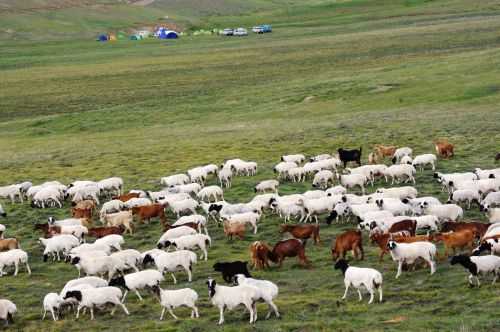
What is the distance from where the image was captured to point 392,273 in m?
17.5

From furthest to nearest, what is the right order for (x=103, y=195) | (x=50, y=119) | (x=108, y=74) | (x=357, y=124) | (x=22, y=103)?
(x=108, y=74), (x=22, y=103), (x=50, y=119), (x=357, y=124), (x=103, y=195)

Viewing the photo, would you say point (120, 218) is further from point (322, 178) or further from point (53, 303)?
point (322, 178)

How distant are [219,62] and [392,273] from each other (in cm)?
7521

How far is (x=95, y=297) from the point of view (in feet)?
53.6

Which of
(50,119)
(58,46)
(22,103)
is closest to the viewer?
(50,119)

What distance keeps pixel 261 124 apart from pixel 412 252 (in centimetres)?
3081

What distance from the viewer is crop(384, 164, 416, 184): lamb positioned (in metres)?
27.3

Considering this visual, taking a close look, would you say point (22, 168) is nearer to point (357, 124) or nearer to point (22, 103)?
point (357, 124)

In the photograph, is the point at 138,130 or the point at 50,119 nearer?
the point at 138,130

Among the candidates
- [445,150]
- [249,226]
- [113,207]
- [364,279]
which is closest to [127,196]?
[113,207]

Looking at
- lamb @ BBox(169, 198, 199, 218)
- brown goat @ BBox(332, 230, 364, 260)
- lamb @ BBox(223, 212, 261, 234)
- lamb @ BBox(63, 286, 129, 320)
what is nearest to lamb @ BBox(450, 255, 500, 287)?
brown goat @ BBox(332, 230, 364, 260)

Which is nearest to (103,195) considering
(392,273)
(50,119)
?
(392,273)

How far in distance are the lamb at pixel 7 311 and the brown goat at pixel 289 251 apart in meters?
6.14

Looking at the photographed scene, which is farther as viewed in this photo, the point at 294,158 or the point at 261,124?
the point at 261,124
